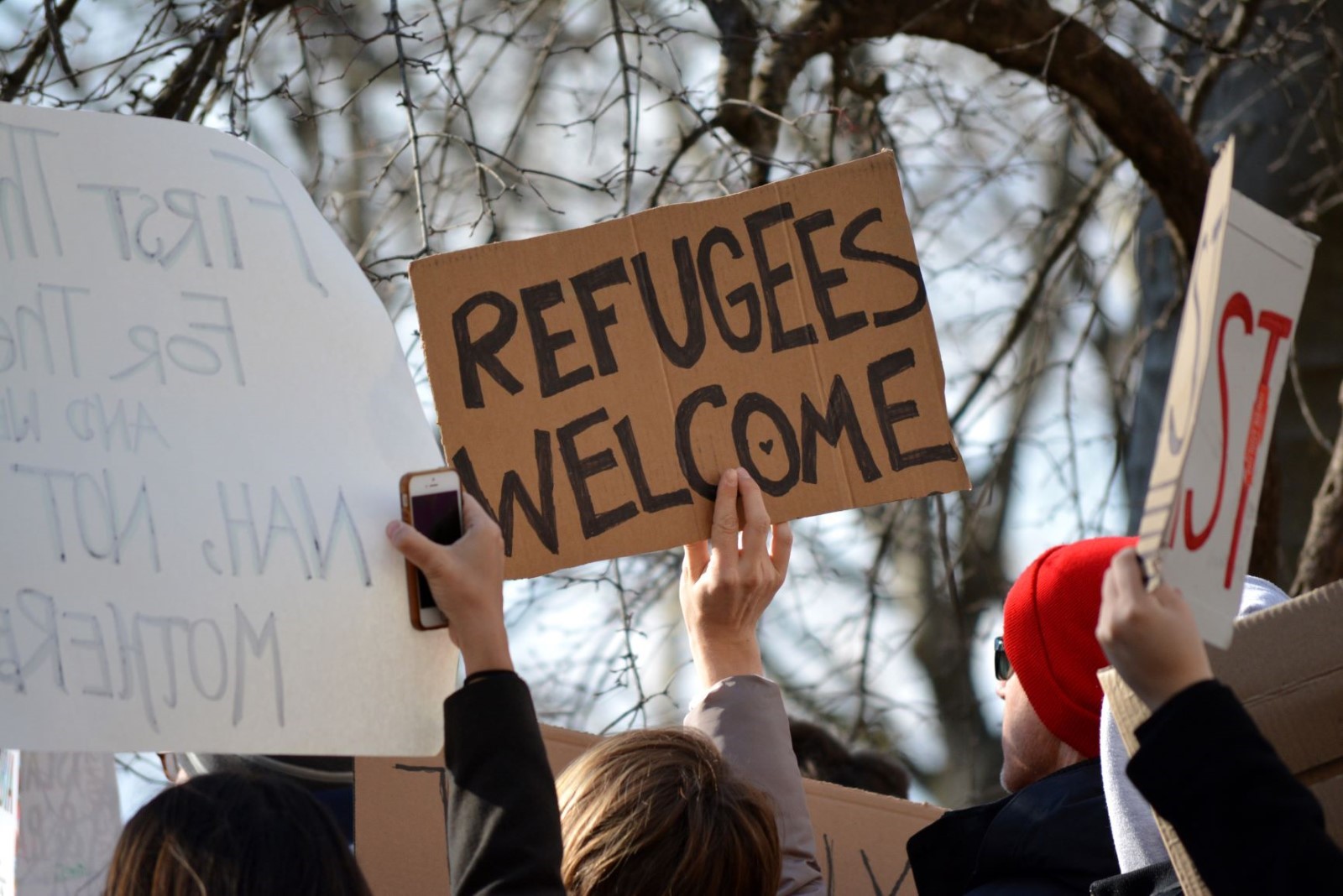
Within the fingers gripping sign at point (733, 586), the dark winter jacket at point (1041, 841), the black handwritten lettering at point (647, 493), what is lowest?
the dark winter jacket at point (1041, 841)

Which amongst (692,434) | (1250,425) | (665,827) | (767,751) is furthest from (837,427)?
(1250,425)

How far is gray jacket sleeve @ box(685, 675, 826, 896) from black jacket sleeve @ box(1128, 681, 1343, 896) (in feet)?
2.05

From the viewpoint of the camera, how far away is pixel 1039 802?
179 centimetres

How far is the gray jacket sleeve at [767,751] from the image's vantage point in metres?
1.70

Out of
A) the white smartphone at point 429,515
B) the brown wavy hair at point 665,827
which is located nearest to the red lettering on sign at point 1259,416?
the brown wavy hair at point 665,827

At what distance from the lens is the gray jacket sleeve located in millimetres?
1700

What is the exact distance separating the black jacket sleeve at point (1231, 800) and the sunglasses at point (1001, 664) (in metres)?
0.83

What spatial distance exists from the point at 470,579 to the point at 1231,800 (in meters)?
0.72

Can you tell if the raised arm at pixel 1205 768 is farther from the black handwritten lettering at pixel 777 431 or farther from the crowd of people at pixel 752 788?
the black handwritten lettering at pixel 777 431

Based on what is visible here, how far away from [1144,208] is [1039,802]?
3.27 m

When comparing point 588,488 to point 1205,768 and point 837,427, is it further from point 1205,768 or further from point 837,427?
point 1205,768

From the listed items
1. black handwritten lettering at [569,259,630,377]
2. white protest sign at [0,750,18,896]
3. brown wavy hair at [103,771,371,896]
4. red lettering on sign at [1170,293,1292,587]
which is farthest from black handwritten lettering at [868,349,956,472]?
white protest sign at [0,750,18,896]

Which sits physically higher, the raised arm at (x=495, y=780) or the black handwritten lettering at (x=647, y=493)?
the black handwritten lettering at (x=647, y=493)

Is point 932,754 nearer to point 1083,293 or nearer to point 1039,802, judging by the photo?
point 1083,293
